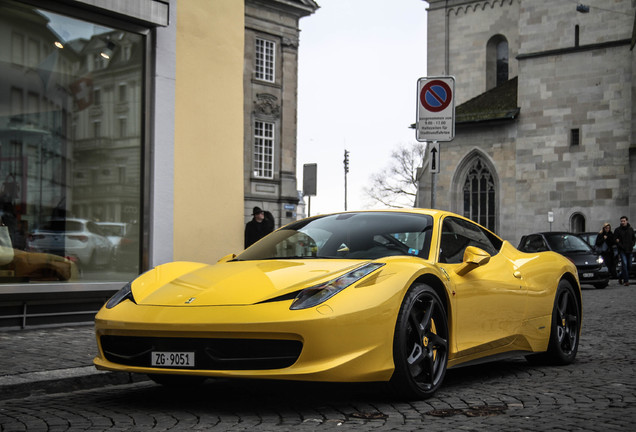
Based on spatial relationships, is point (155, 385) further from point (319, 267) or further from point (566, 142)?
point (566, 142)

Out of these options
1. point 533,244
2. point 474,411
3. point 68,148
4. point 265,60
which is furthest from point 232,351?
point 265,60

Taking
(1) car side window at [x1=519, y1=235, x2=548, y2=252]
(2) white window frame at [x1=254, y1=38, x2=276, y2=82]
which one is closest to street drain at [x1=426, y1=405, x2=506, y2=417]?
(1) car side window at [x1=519, y1=235, x2=548, y2=252]

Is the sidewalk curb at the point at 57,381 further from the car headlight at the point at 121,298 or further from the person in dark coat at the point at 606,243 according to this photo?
the person in dark coat at the point at 606,243

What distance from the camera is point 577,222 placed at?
4134 centimetres

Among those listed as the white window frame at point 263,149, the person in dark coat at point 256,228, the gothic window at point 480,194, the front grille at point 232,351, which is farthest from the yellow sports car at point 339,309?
the white window frame at point 263,149

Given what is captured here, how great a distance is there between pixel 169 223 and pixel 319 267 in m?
6.88

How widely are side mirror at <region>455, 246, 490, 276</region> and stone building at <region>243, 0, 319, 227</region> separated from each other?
39625 mm

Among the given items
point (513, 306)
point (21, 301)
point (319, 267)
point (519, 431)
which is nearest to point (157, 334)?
point (319, 267)

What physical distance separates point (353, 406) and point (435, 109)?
21.4 feet

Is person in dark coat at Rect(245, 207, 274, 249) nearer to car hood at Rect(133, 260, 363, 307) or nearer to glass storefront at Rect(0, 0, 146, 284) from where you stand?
glass storefront at Rect(0, 0, 146, 284)

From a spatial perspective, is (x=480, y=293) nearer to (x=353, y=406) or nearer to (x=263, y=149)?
(x=353, y=406)

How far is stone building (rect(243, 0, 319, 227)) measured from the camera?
46.0 meters

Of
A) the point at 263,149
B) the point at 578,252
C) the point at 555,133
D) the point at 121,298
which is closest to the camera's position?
the point at 121,298

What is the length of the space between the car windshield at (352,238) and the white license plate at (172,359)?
4.33 feet
